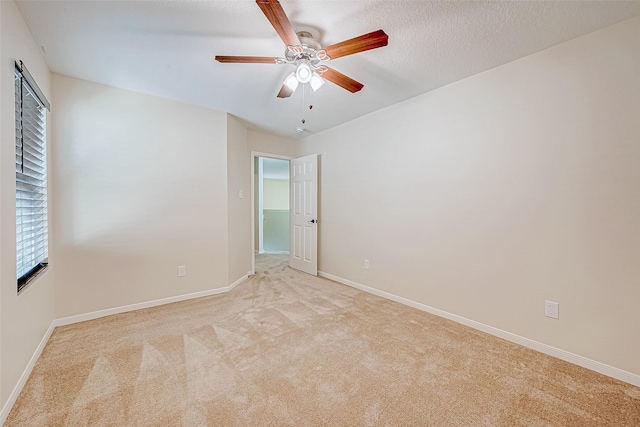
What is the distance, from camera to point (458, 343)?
2178 mm

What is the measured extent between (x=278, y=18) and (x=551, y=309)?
2.76 meters

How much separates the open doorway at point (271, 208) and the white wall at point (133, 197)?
238cm

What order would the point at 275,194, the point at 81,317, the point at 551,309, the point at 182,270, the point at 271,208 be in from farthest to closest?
the point at 275,194 → the point at 271,208 → the point at 182,270 → the point at 81,317 → the point at 551,309

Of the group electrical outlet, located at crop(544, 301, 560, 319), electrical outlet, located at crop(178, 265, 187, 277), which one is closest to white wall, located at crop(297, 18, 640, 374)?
electrical outlet, located at crop(544, 301, 560, 319)

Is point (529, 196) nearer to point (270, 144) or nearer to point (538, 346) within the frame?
point (538, 346)

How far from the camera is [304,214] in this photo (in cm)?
447

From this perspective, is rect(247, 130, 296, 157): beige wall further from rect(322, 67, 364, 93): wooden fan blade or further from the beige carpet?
the beige carpet

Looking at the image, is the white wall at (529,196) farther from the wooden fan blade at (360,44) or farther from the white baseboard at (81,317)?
the white baseboard at (81,317)

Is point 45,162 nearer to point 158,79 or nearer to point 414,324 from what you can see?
point 158,79

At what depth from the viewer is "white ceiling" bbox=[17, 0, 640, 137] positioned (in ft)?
5.29

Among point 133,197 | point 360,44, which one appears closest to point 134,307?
point 133,197

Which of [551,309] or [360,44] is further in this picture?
[551,309]

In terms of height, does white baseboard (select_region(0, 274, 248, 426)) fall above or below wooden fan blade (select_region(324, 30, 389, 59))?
below

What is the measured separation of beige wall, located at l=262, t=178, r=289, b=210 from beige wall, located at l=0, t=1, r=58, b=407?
5755 millimetres
